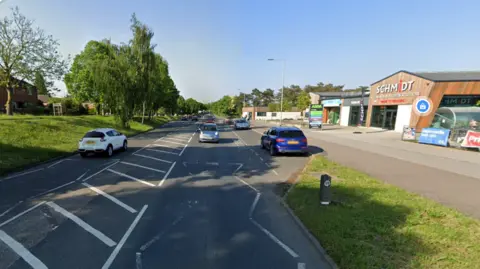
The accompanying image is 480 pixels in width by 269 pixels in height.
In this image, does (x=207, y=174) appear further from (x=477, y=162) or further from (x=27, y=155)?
(x=477, y=162)

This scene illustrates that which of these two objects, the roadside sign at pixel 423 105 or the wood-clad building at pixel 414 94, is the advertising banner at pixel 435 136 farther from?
the wood-clad building at pixel 414 94

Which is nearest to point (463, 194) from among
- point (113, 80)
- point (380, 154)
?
point (380, 154)

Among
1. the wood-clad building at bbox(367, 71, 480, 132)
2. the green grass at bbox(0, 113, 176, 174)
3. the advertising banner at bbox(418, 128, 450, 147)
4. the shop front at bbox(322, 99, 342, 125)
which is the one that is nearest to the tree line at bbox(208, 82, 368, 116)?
the shop front at bbox(322, 99, 342, 125)

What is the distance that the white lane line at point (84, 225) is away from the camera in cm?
414

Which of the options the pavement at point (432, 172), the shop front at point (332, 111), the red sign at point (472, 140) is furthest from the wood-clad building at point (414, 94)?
the pavement at point (432, 172)

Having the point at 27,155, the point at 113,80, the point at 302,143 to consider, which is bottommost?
the point at 27,155

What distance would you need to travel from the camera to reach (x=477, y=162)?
38.6ft

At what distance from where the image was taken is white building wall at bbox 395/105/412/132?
26.4 metres

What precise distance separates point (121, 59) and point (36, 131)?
11.9 metres

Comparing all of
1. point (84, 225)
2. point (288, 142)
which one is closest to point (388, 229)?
point (84, 225)

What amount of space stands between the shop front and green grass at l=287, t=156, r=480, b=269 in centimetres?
3671

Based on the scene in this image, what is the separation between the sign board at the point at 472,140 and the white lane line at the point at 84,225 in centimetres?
2061

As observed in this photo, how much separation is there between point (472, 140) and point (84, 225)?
21.1m

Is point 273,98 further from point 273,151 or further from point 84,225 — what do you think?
point 84,225
